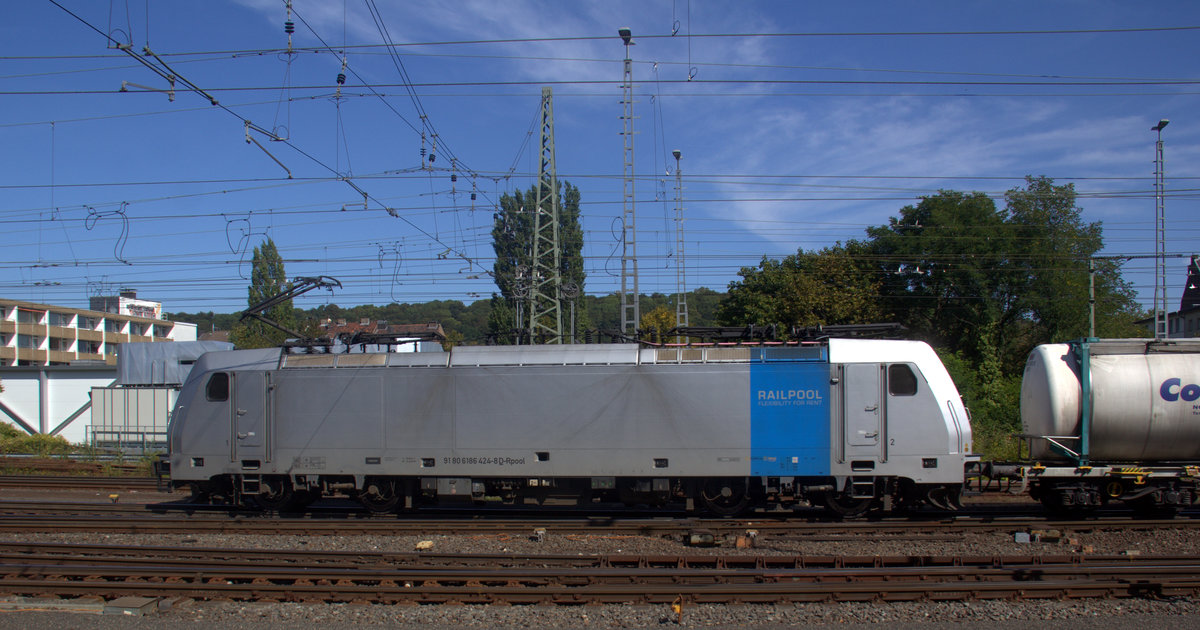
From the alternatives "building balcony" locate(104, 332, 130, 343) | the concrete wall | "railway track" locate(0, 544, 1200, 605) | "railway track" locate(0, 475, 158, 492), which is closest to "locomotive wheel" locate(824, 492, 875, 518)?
"railway track" locate(0, 544, 1200, 605)

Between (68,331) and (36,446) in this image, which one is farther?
(68,331)

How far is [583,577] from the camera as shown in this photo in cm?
902

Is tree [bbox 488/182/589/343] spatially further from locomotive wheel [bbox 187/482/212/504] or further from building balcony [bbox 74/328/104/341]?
building balcony [bbox 74/328/104/341]

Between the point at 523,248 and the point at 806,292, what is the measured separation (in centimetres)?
1257

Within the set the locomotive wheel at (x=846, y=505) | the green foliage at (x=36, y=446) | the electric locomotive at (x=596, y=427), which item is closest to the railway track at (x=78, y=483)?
the electric locomotive at (x=596, y=427)

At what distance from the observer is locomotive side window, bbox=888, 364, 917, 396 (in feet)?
39.9

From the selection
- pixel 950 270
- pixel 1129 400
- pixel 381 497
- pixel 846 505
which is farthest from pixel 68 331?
pixel 1129 400

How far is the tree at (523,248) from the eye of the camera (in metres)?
26.9

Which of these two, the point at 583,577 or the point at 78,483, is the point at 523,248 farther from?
the point at 583,577

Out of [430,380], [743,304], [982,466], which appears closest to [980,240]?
[743,304]

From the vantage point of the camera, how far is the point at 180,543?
11.7 metres

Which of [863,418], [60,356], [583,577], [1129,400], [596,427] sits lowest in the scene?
[583,577]

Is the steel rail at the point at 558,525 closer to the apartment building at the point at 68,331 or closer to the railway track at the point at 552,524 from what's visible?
the railway track at the point at 552,524

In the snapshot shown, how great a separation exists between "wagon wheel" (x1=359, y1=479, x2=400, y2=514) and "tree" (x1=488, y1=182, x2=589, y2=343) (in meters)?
10.6
